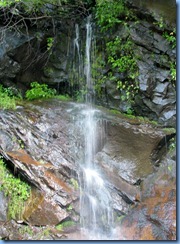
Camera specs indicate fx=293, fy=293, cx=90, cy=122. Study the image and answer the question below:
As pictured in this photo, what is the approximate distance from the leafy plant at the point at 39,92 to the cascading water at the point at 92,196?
1862 millimetres

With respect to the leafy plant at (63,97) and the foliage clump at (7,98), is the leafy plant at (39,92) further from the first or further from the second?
the foliage clump at (7,98)

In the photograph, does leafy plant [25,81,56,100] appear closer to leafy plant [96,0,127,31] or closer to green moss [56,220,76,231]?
leafy plant [96,0,127,31]

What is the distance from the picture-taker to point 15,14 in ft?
25.9

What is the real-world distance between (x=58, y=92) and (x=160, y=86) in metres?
3.05

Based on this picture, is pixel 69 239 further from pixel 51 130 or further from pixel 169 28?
pixel 169 28

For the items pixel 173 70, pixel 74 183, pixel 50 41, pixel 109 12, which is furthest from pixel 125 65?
pixel 74 183

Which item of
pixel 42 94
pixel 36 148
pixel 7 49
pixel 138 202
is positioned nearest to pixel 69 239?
pixel 138 202

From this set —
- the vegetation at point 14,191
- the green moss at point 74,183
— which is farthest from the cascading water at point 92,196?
the vegetation at point 14,191

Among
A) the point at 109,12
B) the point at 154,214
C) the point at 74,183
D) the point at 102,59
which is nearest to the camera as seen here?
the point at 154,214

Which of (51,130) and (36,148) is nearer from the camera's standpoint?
(36,148)

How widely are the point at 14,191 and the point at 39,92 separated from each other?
337cm

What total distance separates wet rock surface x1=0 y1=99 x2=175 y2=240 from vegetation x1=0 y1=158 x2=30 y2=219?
148 mm

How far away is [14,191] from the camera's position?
18.4 ft

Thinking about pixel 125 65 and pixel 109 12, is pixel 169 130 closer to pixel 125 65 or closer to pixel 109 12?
pixel 125 65
